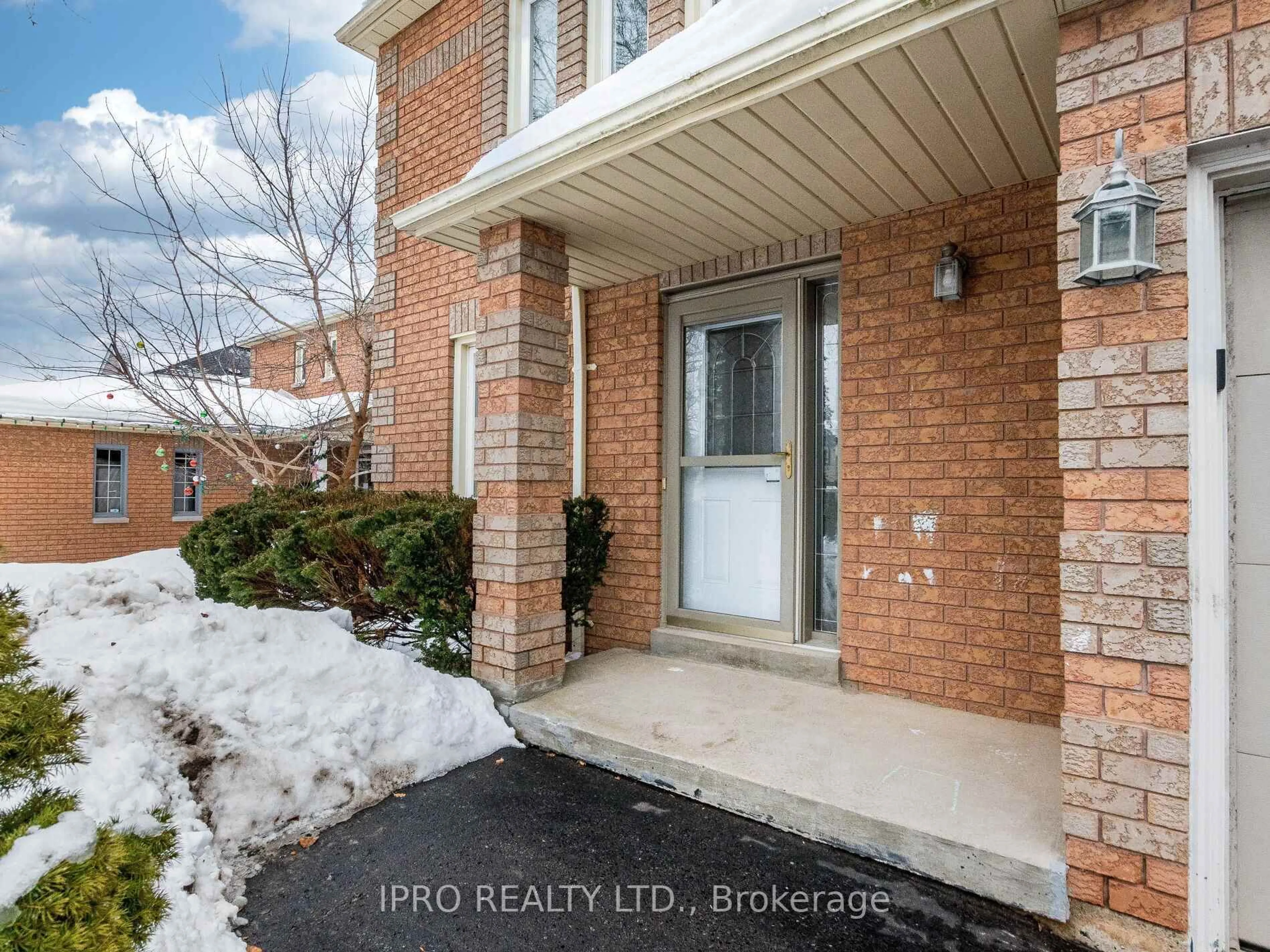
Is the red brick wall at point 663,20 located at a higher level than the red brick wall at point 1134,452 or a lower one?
higher

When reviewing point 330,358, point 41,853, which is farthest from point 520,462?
point 330,358

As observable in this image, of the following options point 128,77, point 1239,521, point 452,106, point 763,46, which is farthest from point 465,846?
point 128,77

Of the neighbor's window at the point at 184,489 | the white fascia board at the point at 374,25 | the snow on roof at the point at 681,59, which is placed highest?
the white fascia board at the point at 374,25

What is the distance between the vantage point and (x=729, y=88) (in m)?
2.47

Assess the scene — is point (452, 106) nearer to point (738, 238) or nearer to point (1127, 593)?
point (738, 238)

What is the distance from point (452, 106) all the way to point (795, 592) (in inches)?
204

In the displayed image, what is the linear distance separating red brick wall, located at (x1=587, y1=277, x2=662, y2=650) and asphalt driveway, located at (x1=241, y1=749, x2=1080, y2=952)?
5.99 feet

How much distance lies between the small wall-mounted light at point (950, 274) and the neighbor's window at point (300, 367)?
338 inches

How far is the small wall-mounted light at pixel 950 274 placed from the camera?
327cm

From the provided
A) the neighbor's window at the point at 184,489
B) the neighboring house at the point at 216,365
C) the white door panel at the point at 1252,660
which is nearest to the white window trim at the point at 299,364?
the neighboring house at the point at 216,365

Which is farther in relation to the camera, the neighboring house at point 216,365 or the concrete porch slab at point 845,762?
the neighboring house at point 216,365

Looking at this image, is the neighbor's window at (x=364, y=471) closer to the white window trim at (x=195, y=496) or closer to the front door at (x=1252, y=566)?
the white window trim at (x=195, y=496)

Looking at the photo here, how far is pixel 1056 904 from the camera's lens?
199 cm

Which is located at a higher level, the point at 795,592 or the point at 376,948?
the point at 795,592
